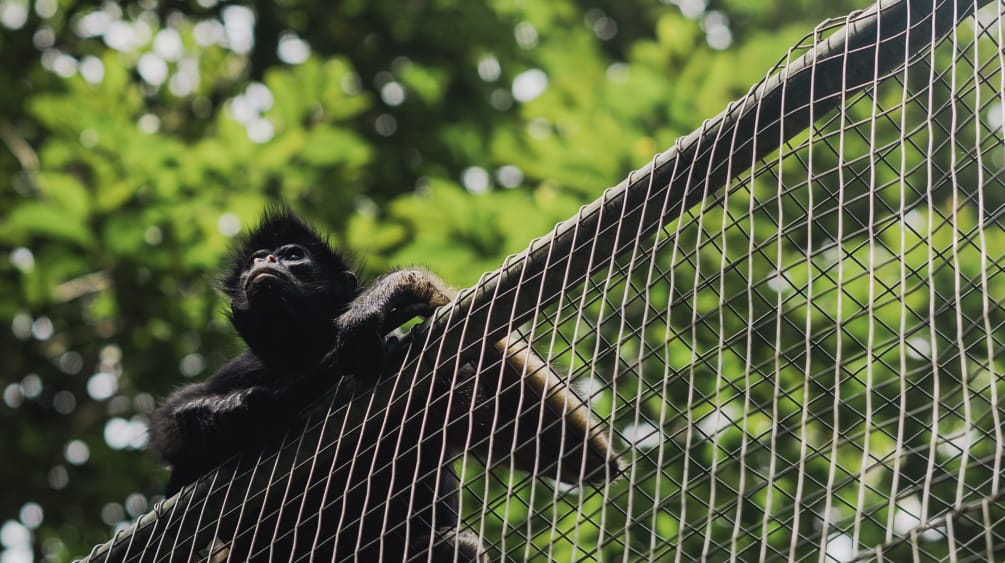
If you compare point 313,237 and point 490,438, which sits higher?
point 313,237

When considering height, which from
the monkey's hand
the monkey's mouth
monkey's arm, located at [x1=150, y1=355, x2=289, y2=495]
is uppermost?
the monkey's mouth

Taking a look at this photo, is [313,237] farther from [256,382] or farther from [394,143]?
[394,143]

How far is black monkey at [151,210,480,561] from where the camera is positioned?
2881 mm

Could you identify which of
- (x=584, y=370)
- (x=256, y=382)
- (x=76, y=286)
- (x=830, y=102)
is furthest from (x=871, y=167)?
(x=76, y=286)

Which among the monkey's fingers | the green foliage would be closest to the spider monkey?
the monkey's fingers

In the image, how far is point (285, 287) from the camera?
4.12 metres

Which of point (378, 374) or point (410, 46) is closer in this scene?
point (378, 374)

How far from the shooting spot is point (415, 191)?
6836 mm

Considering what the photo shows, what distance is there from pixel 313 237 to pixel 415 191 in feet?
7.45

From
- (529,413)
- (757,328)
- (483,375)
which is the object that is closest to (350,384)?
(483,375)

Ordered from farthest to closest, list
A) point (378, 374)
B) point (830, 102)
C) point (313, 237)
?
point (313, 237), point (378, 374), point (830, 102)

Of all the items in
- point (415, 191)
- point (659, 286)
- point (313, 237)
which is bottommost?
point (659, 286)

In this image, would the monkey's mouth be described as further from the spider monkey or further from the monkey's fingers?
the monkey's fingers

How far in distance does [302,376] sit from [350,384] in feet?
2.04
